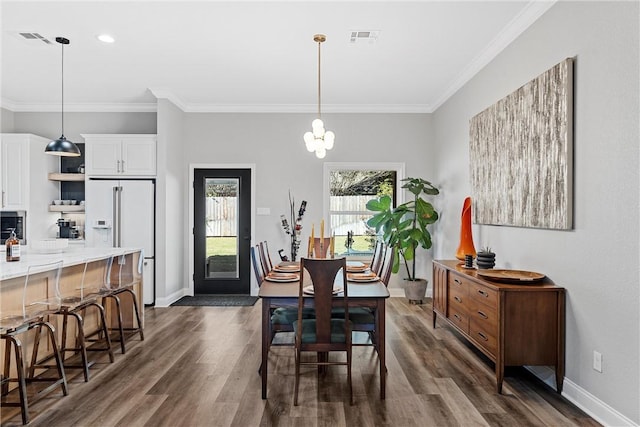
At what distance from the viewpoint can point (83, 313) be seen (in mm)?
3801

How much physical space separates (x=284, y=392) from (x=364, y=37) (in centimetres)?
312

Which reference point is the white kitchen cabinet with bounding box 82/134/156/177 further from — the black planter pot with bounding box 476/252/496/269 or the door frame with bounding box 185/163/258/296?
the black planter pot with bounding box 476/252/496/269

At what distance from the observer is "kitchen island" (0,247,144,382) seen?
2.84m

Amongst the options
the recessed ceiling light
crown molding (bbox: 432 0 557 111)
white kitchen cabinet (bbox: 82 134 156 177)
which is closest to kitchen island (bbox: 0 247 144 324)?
white kitchen cabinet (bbox: 82 134 156 177)

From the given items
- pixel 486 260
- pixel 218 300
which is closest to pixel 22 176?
pixel 218 300

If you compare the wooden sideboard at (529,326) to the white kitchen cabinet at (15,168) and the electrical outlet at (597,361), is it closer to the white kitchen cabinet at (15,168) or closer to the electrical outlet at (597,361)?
the electrical outlet at (597,361)

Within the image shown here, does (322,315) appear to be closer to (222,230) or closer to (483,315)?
(483,315)

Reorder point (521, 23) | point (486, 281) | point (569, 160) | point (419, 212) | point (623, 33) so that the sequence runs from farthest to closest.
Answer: point (419, 212) → point (521, 23) → point (486, 281) → point (569, 160) → point (623, 33)

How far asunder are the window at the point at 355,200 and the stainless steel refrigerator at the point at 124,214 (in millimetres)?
2646

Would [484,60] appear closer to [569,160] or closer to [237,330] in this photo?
[569,160]

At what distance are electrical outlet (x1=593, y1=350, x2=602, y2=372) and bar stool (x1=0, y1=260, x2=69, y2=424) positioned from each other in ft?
11.4

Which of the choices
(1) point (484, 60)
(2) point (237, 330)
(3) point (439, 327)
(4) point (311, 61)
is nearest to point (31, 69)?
(4) point (311, 61)

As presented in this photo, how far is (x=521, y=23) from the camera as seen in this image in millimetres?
3463

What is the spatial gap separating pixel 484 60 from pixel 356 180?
8.88 feet
